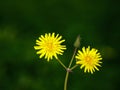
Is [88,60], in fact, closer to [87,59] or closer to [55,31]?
[87,59]

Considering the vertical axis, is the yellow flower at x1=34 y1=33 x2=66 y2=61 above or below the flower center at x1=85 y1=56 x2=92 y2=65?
above

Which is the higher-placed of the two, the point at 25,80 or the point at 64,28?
the point at 64,28

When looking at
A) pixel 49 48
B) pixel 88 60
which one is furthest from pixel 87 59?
pixel 49 48

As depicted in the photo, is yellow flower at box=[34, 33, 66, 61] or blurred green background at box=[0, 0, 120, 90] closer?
yellow flower at box=[34, 33, 66, 61]

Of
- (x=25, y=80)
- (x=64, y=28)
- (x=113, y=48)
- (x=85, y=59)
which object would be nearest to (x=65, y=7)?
(x=64, y=28)

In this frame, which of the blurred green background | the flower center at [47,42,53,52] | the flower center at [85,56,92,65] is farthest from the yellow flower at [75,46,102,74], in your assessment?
the blurred green background

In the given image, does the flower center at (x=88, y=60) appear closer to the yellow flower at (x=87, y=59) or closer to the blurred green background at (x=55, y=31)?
the yellow flower at (x=87, y=59)

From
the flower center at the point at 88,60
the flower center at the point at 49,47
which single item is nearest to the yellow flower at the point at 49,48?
the flower center at the point at 49,47

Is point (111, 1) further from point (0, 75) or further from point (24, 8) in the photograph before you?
point (0, 75)

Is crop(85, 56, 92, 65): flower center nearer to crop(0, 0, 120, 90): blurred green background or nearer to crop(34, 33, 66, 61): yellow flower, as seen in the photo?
crop(34, 33, 66, 61): yellow flower
